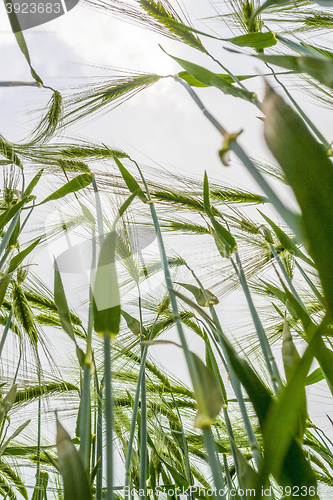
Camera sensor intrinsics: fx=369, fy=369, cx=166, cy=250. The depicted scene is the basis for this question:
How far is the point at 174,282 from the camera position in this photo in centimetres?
82

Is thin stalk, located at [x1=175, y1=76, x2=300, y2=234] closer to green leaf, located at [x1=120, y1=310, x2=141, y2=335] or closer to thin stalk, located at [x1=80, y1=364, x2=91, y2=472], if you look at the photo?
thin stalk, located at [x1=80, y1=364, x2=91, y2=472]

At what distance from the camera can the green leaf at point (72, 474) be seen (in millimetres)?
252

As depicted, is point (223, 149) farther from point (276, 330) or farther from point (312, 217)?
Answer: point (276, 330)

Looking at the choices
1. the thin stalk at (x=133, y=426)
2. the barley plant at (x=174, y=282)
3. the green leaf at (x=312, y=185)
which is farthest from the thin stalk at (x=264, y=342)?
the green leaf at (x=312, y=185)

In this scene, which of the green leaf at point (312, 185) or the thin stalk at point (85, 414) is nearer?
A: the green leaf at point (312, 185)

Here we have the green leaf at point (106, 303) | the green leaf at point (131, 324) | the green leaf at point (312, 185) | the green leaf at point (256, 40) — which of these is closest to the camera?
the green leaf at point (312, 185)

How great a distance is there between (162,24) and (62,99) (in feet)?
0.91

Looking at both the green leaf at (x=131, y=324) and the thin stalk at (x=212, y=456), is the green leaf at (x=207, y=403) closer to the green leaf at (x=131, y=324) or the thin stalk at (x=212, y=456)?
the thin stalk at (x=212, y=456)

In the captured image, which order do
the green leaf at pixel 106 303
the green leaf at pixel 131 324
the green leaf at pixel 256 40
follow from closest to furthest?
1. the green leaf at pixel 106 303
2. the green leaf at pixel 256 40
3. the green leaf at pixel 131 324

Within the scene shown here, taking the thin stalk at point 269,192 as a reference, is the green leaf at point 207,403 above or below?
below

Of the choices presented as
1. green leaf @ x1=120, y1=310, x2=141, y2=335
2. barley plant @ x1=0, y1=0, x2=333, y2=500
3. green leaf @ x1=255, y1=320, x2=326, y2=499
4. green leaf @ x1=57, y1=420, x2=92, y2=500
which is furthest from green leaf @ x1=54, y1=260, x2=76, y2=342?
green leaf @ x1=120, y1=310, x2=141, y2=335

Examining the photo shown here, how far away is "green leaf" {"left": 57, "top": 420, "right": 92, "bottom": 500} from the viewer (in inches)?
9.9

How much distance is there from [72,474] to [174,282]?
576 mm

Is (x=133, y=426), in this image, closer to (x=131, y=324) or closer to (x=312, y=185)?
(x=131, y=324)
